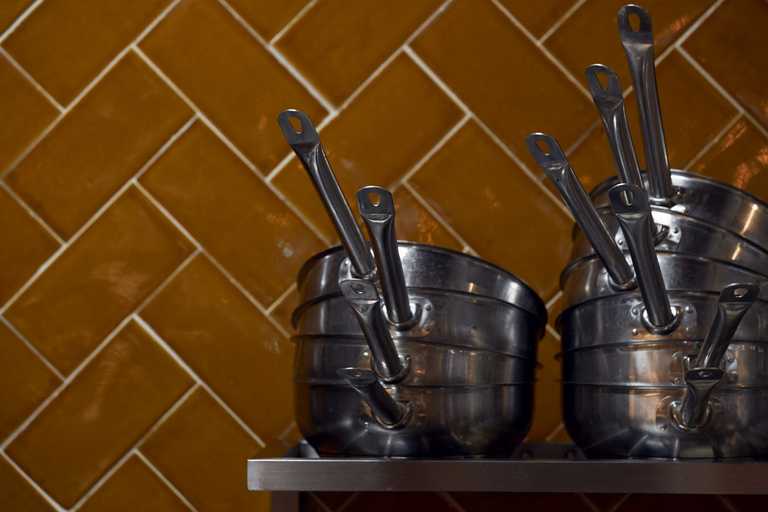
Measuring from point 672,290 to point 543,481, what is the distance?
0.60 feet

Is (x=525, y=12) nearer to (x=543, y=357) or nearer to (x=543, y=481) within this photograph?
(x=543, y=357)

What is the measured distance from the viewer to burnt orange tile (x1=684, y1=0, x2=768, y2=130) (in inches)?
44.9

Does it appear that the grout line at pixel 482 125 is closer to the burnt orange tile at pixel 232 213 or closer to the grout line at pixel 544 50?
the grout line at pixel 544 50

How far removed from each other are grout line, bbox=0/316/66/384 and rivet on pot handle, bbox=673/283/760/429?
0.69 m

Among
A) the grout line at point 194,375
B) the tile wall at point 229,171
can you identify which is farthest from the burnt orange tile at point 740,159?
the grout line at point 194,375

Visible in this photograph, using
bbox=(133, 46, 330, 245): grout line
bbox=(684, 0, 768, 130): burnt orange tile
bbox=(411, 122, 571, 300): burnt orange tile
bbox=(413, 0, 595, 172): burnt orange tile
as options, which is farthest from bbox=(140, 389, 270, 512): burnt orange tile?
bbox=(684, 0, 768, 130): burnt orange tile

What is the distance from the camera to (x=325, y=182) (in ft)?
2.50

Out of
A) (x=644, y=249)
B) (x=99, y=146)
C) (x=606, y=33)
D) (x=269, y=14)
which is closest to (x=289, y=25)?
(x=269, y=14)

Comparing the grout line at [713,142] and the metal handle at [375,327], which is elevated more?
the grout line at [713,142]

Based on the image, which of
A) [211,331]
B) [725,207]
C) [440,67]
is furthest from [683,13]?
[211,331]

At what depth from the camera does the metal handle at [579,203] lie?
2.48 ft

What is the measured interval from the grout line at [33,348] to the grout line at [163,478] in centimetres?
12

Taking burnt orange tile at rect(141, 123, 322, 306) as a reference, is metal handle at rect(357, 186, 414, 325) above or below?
below

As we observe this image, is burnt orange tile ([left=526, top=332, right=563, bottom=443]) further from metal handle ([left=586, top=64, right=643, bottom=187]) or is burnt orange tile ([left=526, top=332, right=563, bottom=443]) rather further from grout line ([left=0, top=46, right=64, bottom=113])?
grout line ([left=0, top=46, right=64, bottom=113])
